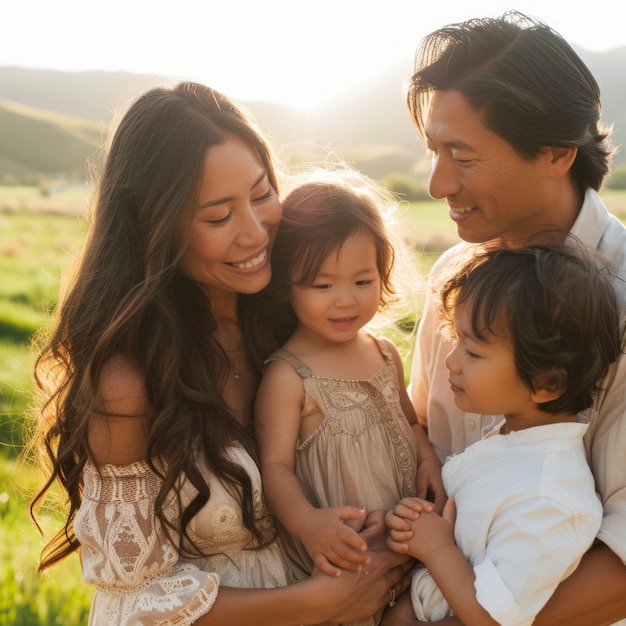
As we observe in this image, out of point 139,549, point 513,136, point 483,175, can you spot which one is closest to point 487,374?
point 483,175

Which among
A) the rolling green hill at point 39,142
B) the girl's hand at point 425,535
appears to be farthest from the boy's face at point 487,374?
the rolling green hill at point 39,142

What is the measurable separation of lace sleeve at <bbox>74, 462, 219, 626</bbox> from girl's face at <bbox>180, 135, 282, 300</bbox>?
0.76 m

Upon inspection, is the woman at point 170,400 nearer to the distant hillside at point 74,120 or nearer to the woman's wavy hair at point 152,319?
the woman's wavy hair at point 152,319

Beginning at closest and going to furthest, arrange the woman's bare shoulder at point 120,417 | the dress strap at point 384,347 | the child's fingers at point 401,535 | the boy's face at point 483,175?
the woman's bare shoulder at point 120,417 < the child's fingers at point 401,535 < the boy's face at point 483,175 < the dress strap at point 384,347

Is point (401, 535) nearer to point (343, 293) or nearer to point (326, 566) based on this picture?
point (326, 566)

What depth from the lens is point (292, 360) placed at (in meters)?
2.97

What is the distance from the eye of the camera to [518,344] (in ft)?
8.03

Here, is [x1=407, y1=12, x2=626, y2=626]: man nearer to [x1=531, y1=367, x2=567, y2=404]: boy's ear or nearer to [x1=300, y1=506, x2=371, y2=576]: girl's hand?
[x1=531, y1=367, x2=567, y2=404]: boy's ear

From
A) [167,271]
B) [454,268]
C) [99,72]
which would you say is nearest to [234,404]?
[167,271]

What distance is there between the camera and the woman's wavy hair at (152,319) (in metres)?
2.58

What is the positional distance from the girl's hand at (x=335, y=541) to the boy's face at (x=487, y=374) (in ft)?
1.82

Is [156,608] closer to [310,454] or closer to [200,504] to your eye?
[200,504]

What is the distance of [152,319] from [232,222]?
1.49 feet

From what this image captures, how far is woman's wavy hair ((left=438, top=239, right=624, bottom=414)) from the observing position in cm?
242
